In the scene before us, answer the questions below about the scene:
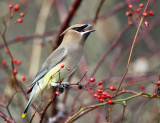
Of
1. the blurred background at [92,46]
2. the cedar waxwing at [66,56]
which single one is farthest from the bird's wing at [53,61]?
the blurred background at [92,46]

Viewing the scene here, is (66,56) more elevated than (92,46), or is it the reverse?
(92,46)

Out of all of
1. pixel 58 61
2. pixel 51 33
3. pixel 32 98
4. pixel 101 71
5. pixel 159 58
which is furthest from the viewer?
pixel 101 71

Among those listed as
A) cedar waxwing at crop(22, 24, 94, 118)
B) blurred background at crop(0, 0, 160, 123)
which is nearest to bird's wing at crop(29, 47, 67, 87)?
cedar waxwing at crop(22, 24, 94, 118)

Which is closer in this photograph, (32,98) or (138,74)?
(32,98)

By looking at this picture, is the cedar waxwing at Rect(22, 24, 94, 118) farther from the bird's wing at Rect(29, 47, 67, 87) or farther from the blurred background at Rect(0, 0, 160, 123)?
the blurred background at Rect(0, 0, 160, 123)

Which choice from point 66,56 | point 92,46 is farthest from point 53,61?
point 92,46

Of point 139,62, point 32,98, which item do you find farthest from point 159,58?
point 32,98

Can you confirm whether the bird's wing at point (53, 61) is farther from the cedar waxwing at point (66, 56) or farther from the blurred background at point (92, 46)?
the blurred background at point (92, 46)

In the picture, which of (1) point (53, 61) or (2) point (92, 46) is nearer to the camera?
(1) point (53, 61)

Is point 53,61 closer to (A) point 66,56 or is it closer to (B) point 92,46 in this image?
(A) point 66,56

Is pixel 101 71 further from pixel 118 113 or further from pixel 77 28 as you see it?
pixel 77 28

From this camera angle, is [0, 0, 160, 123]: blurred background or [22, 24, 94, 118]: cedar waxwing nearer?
[22, 24, 94, 118]: cedar waxwing

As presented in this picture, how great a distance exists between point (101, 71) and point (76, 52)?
10.3 ft

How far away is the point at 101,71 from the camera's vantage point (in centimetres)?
650
